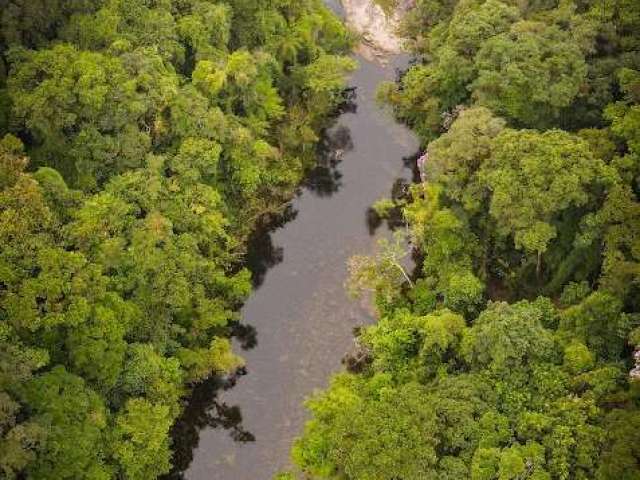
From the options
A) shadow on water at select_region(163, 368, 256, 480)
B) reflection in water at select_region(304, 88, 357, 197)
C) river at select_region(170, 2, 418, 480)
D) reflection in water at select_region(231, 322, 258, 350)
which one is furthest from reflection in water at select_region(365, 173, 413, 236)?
shadow on water at select_region(163, 368, 256, 480)

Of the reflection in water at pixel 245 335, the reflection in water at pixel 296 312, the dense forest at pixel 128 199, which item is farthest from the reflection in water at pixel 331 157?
the reflection in water at pixel 245 335

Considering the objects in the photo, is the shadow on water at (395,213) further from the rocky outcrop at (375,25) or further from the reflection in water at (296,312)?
the rocky outcrop at (375,25)

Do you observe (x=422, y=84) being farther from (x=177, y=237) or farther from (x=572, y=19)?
(x=177, y=237)

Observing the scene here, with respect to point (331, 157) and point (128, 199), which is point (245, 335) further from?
point (331, 157)

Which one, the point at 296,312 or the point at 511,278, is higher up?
the point at 511,278

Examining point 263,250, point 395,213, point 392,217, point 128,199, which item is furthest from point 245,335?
point 395,213

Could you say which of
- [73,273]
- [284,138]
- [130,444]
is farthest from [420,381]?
[284,138]
